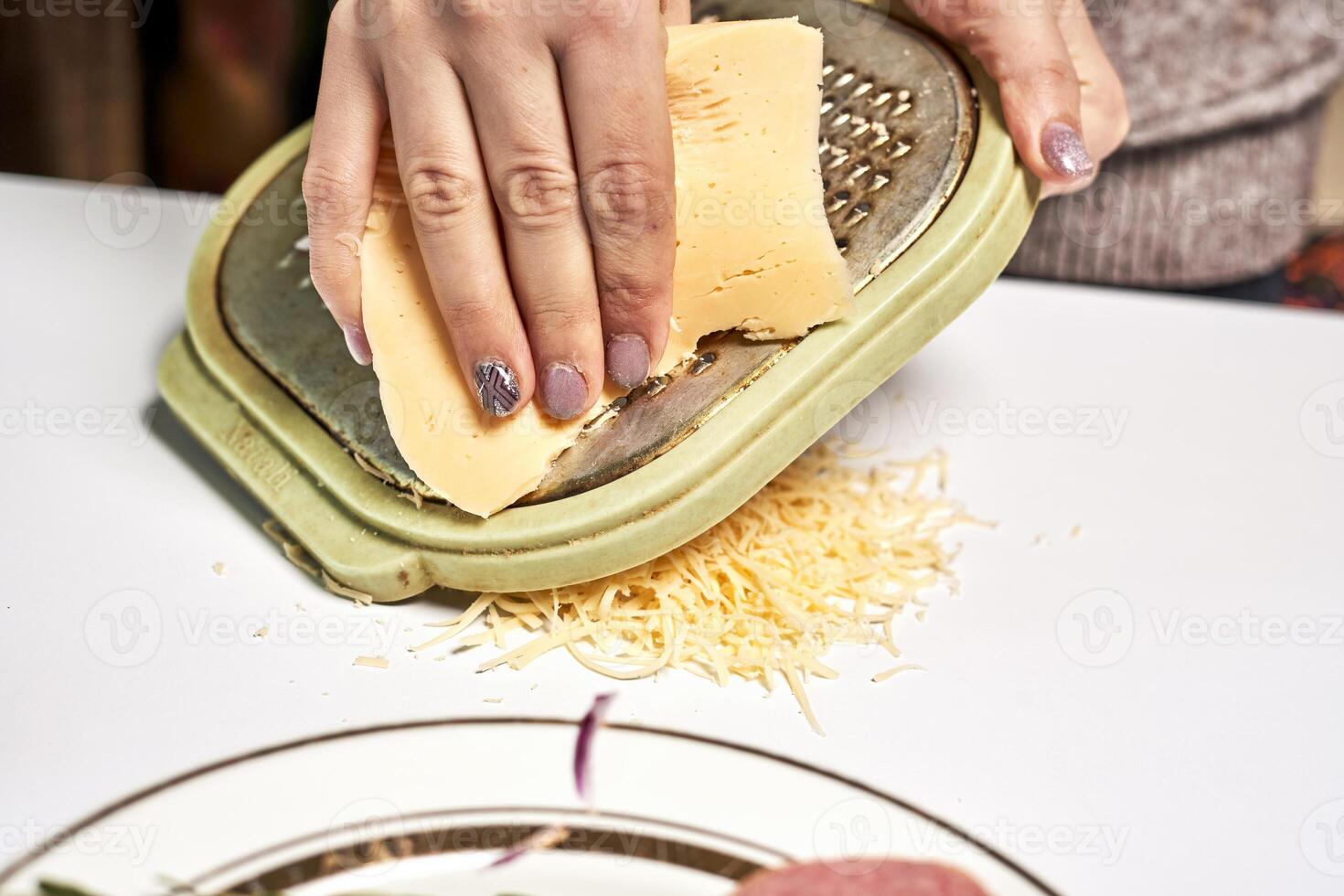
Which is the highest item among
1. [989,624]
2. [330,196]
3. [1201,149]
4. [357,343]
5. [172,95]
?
[330,196]

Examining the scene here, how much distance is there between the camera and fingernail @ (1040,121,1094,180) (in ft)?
4.02

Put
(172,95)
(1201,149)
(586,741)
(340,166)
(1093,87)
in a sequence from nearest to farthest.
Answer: (586,741), (340,166), (1093,87), (1201,149), (172,95)

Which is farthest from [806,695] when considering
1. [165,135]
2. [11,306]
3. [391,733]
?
[165,135]

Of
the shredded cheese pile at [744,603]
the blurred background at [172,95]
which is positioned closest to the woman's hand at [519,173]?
the shredded cheese pile at [744,603]

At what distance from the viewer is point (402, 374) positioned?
114 cm

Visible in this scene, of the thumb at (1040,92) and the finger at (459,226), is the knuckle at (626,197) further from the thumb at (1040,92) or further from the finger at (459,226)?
the thumb at (1040,92)

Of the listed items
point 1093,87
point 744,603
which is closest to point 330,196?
point 744,603

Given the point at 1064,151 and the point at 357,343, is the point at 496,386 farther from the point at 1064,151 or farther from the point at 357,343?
the point at 1064,151

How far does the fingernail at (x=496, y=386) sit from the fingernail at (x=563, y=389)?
30 mm

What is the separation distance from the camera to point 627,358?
114 centimetres

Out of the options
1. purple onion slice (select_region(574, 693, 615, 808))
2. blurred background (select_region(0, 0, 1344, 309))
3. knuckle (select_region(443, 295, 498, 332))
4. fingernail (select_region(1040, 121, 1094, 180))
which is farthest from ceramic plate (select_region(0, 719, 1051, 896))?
blurred background (select_region(0, 0, 1344, 309))

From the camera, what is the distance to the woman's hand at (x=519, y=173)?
1.05 meters

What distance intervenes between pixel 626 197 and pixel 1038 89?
0.49m

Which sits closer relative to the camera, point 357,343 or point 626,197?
point 626,197
